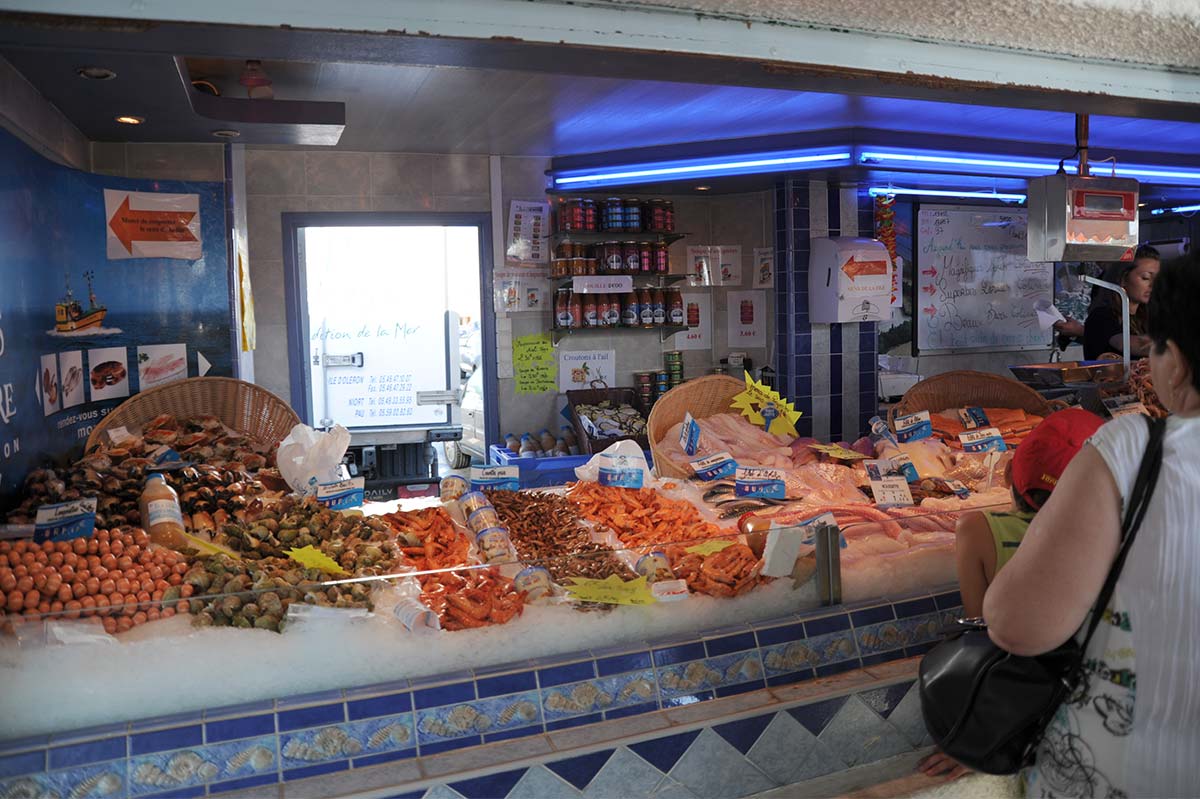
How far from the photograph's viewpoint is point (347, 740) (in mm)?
1936

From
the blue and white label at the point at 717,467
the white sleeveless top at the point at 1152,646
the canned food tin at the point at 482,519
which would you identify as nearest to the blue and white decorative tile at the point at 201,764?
the canned food tin at the point at 482,519

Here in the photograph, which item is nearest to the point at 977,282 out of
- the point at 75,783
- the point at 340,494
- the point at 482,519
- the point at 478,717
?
the point at 482,519

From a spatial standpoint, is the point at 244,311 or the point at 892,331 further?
the point at 892,331

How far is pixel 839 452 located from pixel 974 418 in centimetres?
85

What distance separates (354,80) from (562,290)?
258 centimetres

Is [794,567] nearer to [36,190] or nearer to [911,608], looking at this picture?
[911,608]

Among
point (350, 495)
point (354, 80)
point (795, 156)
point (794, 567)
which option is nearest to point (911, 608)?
point (794, 567)

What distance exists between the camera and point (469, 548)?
278 centimetres

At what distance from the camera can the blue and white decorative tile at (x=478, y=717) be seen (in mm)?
1996

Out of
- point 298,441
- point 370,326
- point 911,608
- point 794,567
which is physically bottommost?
point 911,608

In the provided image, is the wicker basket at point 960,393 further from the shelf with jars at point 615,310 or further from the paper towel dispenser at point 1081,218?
the shelf with jars at point 615,310

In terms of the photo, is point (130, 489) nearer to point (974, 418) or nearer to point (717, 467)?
point (717, 467)

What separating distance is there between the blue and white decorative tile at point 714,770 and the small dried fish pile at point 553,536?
434 mm

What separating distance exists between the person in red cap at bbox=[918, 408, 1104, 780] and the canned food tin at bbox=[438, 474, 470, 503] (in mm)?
1720
